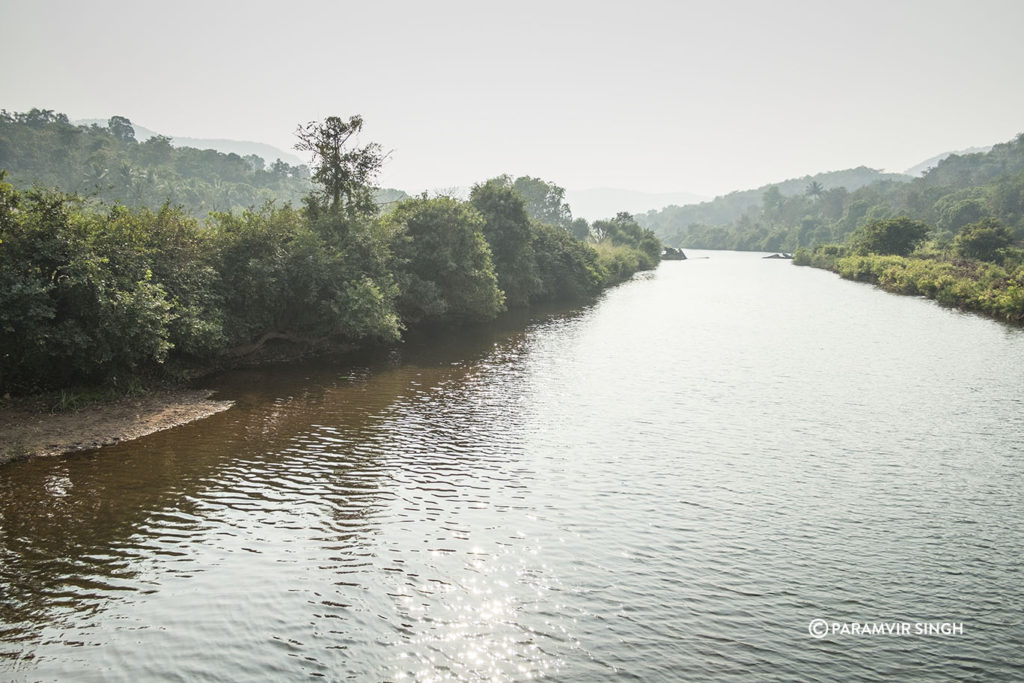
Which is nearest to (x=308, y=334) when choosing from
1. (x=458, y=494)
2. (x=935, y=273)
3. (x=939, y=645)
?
(x=458, y=494)

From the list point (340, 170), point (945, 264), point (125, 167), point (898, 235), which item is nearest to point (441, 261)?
point (340, 170)

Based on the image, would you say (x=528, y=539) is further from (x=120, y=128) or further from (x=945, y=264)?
(x=120, y=128)

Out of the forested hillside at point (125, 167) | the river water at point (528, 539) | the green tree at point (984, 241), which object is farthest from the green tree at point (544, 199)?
the river water at point (528, 539)

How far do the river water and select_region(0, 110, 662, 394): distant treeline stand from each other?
423 cm

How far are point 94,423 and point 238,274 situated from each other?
11.5m

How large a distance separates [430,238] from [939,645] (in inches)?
1501

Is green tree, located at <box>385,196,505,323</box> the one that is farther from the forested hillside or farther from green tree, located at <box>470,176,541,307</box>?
the forested hillside

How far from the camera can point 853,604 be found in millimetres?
11477

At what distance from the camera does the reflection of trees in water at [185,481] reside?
11.5 metres

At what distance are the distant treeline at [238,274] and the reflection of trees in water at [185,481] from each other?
409 centimetres

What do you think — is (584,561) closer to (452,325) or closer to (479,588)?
(479,588)

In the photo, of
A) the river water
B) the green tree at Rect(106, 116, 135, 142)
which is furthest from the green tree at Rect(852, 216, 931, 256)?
the green tree at Rect(106, 116, 135, 142)

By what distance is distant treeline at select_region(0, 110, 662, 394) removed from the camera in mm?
20531

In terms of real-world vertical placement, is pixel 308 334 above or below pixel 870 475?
above
